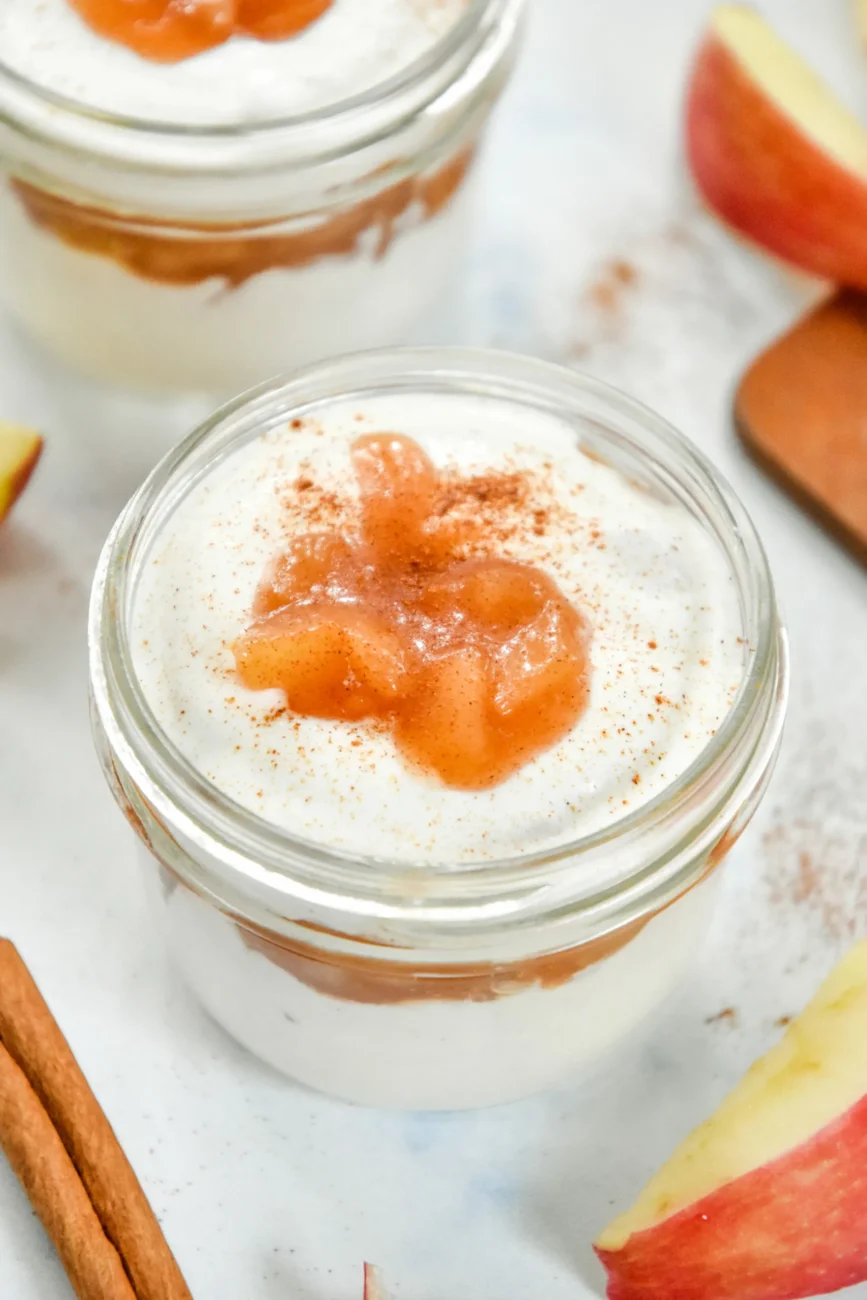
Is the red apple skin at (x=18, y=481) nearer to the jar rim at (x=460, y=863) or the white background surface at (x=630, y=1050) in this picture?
the white background surface at (x=630, y=1050)

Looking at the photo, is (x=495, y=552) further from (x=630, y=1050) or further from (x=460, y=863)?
(x=630, y=1050)

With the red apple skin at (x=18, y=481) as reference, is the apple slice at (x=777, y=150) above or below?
above

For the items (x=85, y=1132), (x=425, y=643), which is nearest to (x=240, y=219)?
(x=425, y=643)

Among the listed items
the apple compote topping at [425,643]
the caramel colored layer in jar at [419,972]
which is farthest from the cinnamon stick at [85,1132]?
the apple compote topping at [425,643]

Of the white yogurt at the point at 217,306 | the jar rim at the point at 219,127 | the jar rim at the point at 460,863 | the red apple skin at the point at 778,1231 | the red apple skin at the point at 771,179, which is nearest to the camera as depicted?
the jar rim at the point at 460,863

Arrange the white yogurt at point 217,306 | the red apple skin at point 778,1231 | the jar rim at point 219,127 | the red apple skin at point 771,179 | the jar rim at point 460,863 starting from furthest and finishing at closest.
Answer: the red apple skin at point 771,179, the white yogurt at point 217,306, the jar rim at point 219,127, the red apple skin at point 778,1231, the jar rim at point 460,863

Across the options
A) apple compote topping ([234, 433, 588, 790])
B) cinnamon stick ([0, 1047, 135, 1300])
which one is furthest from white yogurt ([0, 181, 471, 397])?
cinnamon stick ([0, 1047, 135, 1300])
